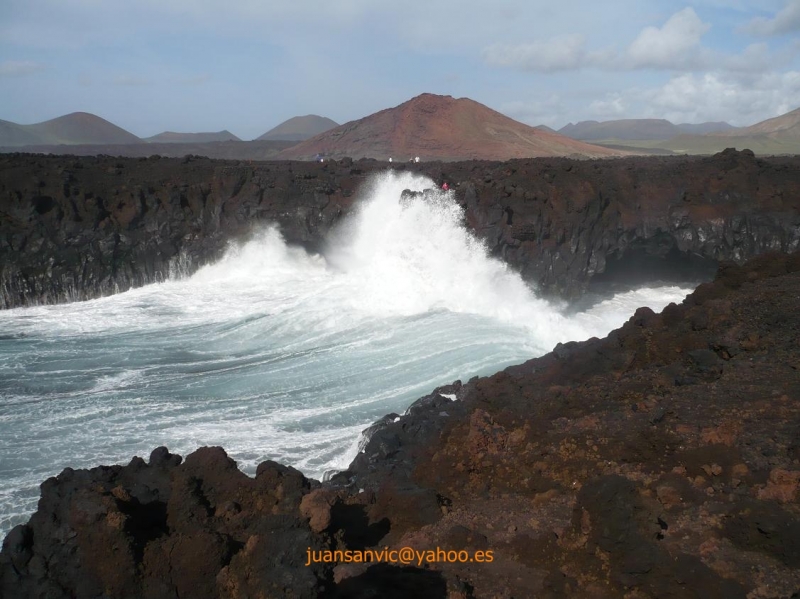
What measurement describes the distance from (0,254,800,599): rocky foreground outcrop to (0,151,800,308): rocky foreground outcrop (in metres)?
12.6

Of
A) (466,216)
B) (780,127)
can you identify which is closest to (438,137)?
(466,216)

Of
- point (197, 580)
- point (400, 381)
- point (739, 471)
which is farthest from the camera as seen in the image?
point (400, 381)

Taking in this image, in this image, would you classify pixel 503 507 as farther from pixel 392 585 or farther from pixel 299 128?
pixel 299 128

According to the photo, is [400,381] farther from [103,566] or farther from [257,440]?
[103,566]

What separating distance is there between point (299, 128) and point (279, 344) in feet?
279

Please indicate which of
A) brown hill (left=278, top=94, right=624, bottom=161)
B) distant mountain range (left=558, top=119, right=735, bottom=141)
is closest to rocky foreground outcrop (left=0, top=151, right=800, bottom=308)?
brown hill (left=278, top=94, right=624, bottom=161)

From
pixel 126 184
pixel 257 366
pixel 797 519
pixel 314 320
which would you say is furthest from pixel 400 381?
pixel 126 184

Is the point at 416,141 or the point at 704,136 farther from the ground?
the point at 704,136

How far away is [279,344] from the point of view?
1595 centimetres

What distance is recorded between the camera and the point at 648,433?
23.6 ft

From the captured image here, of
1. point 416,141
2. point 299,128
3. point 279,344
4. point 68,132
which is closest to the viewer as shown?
point 279,344

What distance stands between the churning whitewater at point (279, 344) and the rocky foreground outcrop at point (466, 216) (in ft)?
2.57

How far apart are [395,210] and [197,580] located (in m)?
18.5

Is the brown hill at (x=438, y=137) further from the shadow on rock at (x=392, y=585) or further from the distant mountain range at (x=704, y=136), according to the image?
the shadow on rock at (x=392, y=585)
